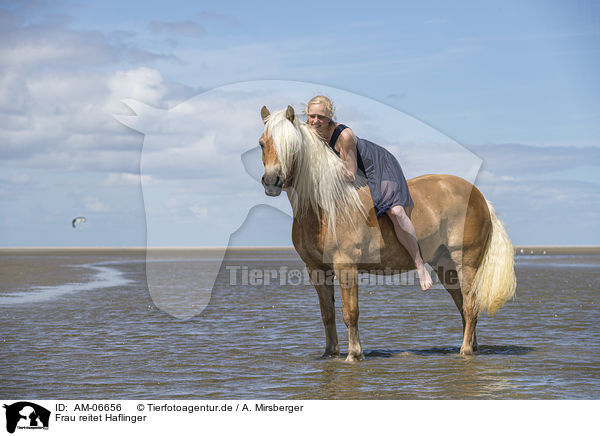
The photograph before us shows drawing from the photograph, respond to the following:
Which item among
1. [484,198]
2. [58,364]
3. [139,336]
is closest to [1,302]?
[139,336]

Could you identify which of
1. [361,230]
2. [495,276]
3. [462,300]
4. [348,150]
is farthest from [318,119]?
[462,300]

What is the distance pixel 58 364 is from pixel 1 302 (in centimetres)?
987

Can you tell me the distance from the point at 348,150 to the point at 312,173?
0.53 m

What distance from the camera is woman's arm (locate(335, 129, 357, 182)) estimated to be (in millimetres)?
Result: 7438

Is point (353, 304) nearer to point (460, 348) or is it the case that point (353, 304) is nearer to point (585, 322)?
point (460, 348)

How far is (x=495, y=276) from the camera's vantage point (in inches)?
337

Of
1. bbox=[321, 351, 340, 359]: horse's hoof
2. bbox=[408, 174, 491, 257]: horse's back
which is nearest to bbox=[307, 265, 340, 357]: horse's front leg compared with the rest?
bbox=[321, 351, 340, 359]: horse's hoof

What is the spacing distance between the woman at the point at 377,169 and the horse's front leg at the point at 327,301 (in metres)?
0.99

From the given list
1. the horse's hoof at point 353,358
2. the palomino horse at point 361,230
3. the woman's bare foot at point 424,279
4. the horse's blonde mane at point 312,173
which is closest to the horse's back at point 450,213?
the palomino horse at point 361,230

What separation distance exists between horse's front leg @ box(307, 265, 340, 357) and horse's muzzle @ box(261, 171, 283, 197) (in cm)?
142

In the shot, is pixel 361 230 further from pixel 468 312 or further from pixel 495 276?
pixel 495 276

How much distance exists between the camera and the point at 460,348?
9.09 m

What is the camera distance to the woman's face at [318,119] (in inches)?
288

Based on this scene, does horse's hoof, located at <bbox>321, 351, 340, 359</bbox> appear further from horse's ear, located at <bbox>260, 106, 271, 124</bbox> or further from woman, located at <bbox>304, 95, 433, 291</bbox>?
horse's ear, located at <bbox>260, 106, 271, 124</bbox>
